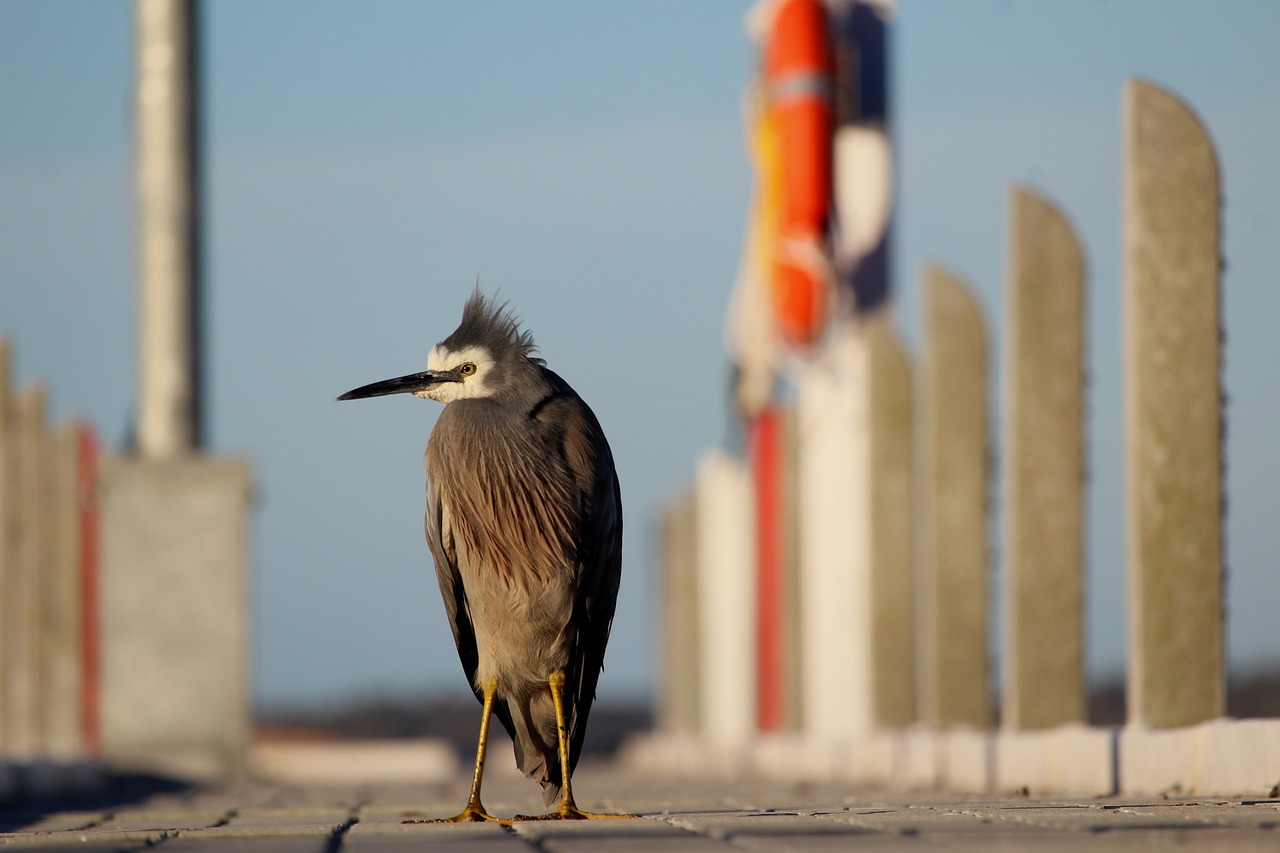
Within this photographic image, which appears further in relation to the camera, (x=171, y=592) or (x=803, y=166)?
(x=803, y=166)

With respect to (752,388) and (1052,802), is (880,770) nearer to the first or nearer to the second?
(1052,802)

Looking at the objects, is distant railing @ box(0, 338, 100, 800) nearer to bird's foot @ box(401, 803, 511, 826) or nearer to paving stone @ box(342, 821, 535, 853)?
bird's foot @ box(401, 803, 511, 826)

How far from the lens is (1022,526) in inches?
432

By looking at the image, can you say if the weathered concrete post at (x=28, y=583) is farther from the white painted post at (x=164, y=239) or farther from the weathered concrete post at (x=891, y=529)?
the weathered concrete post at (x=891, y=529)

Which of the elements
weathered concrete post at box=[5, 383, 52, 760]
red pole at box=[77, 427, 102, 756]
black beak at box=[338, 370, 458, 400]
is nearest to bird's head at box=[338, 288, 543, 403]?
black beak at box=[338, 370, 458, 400]

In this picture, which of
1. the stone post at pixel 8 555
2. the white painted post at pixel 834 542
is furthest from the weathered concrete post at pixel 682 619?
the stone post at pixel 8 555

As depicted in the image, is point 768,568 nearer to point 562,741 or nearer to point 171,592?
point 171,592

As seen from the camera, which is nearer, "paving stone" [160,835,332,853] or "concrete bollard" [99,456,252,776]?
"paving stone" [160,835,332,853]

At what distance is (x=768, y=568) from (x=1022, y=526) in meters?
13.0

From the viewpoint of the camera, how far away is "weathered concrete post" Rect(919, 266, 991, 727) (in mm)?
13016

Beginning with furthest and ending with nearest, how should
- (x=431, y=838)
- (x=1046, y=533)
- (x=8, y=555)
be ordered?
(x=8, y=555) < (x=1046, y=533) < (x=431, y=838)

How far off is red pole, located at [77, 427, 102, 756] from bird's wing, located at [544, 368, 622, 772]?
39.4ft

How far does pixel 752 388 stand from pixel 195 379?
987 centimetres

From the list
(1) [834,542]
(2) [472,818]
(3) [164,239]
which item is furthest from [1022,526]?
(3) [164,239]
